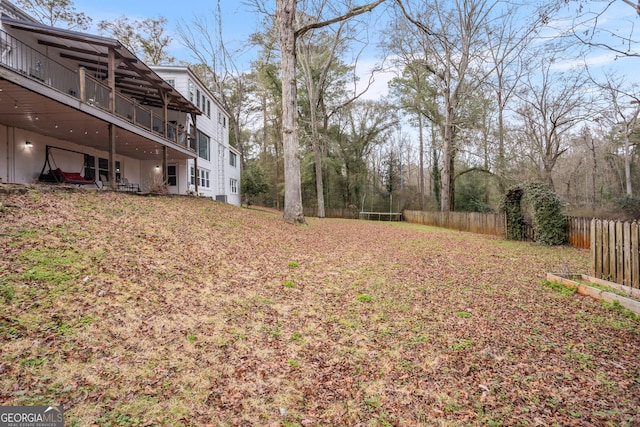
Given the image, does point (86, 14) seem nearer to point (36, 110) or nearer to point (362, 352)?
point (36, 110)

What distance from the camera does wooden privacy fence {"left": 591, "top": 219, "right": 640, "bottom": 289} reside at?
515 cm

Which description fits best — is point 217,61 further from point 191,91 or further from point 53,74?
point 53,74

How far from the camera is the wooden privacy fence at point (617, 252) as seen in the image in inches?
203

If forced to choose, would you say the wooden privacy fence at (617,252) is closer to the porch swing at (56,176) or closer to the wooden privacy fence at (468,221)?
the wooden privacy fence at (468,221)

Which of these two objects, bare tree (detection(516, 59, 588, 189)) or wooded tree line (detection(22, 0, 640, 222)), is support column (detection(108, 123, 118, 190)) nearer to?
wooded tree line (detection(22, 0, 640, 222))

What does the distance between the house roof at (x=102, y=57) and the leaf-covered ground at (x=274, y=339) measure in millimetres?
5962

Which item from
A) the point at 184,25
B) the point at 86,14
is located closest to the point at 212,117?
the point at 184,25

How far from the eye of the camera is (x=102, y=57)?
36.7 ft

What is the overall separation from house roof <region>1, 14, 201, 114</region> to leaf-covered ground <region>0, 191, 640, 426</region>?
5962mm

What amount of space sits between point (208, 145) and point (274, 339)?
18.5 m

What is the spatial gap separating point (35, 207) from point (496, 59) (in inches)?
960

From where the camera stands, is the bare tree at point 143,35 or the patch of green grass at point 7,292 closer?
the patch of green grass at point 7,292

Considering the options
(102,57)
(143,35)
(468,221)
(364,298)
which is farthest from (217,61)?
(364,298)

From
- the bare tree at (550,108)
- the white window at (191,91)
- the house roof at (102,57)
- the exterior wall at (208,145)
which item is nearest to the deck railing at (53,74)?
the house roof at (102,57)
